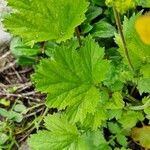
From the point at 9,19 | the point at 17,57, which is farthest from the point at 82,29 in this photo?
the point at 9,19

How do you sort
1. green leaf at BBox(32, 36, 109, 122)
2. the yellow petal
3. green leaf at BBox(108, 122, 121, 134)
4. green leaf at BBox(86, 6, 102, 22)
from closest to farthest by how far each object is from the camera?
the yellow petal
green leaf at BBox(32, 36, 109, 122)
green leaf at BBox(108, 122, 121, 134)
green leaf at BBox(86, 6, 102, 22)

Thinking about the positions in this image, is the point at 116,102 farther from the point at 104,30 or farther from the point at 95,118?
the point at 104,30

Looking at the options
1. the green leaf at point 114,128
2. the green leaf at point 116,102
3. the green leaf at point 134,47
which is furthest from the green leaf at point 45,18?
the green leaf at point 114,128

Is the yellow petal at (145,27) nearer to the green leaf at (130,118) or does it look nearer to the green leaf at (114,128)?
the green leaf at (130,118)

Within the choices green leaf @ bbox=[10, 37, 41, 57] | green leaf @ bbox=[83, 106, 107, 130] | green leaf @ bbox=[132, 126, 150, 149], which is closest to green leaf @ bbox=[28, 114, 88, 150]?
green leaf @ bbox=[83, 106, 107, 130]

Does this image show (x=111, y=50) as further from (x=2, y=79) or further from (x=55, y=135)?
(x=2, y=79)

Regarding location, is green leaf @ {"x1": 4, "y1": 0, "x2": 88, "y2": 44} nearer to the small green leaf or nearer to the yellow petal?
the yellow petal

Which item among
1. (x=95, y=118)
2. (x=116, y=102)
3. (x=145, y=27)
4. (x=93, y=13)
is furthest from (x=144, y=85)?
(x=145, y=27)

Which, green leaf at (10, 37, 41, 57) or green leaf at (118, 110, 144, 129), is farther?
green leaf at (10, 37, 41, 57)
